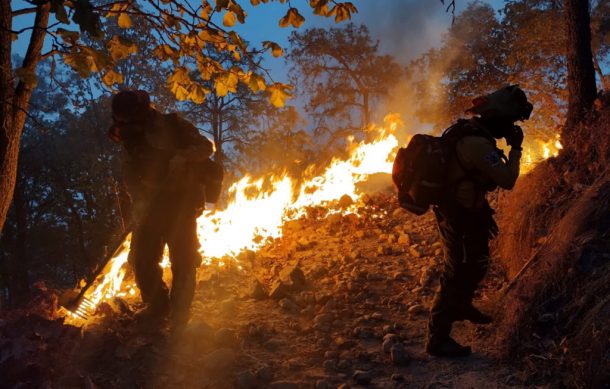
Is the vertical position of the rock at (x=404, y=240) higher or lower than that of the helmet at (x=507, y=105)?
lower

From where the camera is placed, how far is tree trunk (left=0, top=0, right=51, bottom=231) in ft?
12.6

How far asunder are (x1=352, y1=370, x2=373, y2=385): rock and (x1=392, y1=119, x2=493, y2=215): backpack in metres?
1.28

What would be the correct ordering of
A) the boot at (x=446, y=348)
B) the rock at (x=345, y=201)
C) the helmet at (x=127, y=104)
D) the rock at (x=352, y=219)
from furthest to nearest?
the rock at (x=345, y=201) < the rock at (x=352, y=219) < the helmet at (x=127, y=104) < the boot at (x=446, y=348)

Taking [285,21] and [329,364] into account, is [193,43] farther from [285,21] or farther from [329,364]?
[329,364]

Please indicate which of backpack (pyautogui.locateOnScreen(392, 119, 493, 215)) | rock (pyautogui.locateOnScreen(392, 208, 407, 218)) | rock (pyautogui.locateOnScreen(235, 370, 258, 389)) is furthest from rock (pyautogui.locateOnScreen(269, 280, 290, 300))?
rock (pyautogui.locateOnScreen(392, 208, 407, 218))

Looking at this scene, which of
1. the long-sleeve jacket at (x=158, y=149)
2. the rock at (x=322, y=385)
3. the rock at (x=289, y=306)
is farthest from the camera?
the rock at (x=289, y=306)

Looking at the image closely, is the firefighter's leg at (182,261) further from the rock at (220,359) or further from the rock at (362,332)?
the rock at (362,332)

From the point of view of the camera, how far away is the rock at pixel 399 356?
3.65 m

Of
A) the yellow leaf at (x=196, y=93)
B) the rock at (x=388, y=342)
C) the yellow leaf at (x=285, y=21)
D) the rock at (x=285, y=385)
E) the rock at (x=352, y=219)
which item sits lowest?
the rock at (x=285, y=385)

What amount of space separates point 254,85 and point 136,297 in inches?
111

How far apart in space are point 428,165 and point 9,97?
339cm

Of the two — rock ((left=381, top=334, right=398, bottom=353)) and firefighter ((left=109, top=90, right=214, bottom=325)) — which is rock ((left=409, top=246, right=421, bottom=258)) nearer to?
rock ((left=381, top=334, right=398, bottom=353))

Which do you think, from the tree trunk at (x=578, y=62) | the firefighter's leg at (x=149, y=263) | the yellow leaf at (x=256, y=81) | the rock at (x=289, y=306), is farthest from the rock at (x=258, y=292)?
the tree trunk at (x=578, y=62)

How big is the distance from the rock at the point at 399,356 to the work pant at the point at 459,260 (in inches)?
10.1
